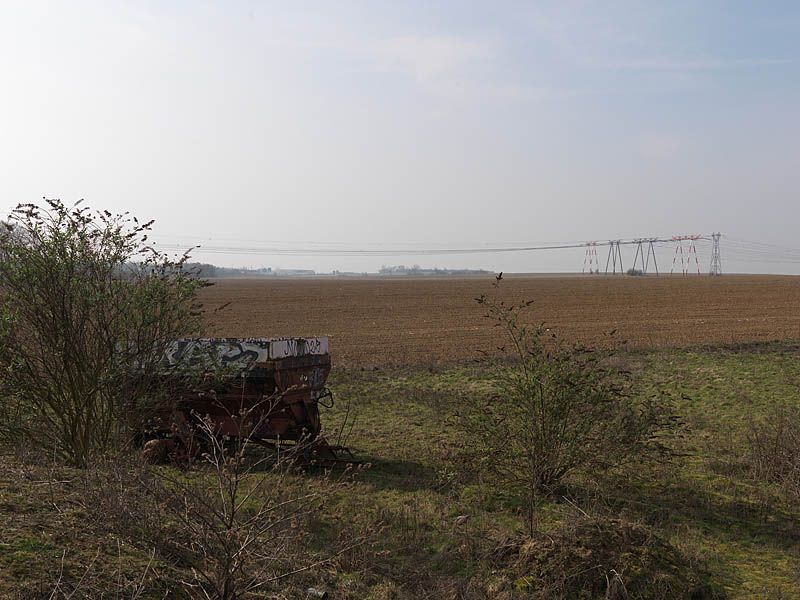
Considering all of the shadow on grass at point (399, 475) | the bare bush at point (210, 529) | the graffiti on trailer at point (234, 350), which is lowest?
the shadow on grass at point (399, 475)

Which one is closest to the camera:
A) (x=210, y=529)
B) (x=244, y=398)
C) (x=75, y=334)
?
(x=210, y=529)

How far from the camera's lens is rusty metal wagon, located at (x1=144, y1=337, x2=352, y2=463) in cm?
905

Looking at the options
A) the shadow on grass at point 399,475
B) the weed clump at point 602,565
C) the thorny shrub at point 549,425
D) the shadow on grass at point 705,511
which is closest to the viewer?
the weed clump at point 602,565

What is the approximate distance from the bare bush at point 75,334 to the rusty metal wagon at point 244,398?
769mm

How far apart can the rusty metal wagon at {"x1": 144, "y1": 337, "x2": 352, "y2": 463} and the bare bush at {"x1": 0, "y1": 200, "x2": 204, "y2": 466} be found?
30.3 inches

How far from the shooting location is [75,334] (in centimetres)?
762

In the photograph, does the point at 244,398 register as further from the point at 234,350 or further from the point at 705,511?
the point at 705,511

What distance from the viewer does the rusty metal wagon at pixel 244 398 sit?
9.05 meters

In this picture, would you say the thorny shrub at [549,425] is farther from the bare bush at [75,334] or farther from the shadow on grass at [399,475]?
the bare bush at [75,334]

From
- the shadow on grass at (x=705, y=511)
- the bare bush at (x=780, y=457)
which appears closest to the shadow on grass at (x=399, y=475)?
the shadow on grass at (x=705, y=511)

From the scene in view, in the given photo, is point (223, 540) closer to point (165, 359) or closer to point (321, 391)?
point (165, 359)

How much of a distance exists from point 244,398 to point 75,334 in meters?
2.54

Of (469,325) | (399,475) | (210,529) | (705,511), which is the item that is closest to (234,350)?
(399,475)

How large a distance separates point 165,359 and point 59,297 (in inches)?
59.1
